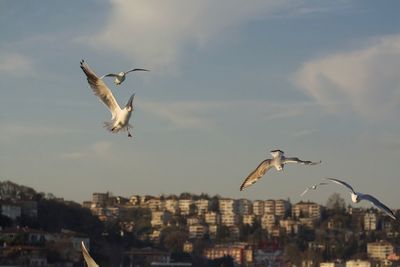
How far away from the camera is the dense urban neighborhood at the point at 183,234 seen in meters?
99.1

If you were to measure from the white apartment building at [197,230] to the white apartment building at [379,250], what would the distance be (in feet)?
75.2

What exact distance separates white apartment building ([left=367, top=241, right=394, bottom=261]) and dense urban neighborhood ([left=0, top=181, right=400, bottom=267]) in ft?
0.42

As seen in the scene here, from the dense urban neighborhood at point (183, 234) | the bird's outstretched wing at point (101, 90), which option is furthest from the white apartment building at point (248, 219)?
the bird's outstretched wing at point (101, 90)

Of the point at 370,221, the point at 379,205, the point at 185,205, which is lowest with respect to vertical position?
the point at 379,205

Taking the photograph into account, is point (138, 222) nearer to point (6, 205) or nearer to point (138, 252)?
point (138, 252)

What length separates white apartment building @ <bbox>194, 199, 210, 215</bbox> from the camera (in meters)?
189

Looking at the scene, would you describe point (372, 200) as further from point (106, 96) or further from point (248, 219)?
point (248, 219)

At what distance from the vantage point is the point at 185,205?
636 feet

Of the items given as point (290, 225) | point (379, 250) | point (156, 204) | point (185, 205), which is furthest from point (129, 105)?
point (185, 205)

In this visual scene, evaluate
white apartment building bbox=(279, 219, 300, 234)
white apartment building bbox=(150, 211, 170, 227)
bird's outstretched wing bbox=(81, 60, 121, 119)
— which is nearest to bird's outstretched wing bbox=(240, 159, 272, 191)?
bird's outstretched wing bbox=(81, 60, 121, 119)

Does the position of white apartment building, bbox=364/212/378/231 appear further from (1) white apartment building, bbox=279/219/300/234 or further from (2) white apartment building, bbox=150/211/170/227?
(2) white apartment building, bbox=150/211/170/227

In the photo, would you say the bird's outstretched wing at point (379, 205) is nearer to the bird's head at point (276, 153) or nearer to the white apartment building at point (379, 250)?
the bird's head at point (276, 153)

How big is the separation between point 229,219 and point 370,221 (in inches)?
861

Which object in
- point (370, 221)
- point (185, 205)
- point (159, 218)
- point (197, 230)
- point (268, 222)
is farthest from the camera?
point (185, 205)
